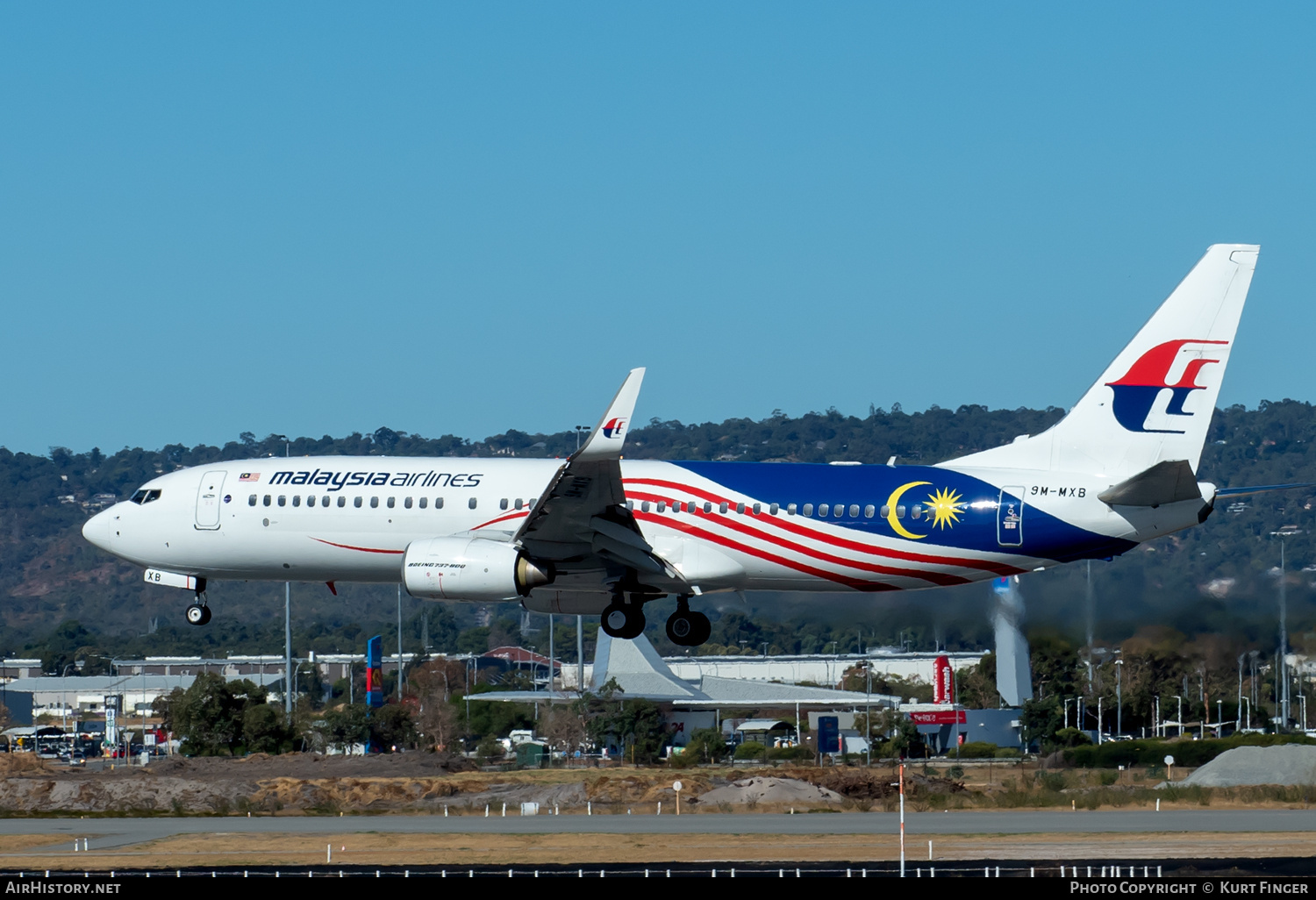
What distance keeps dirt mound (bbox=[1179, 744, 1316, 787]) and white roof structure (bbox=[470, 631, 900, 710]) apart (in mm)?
46645

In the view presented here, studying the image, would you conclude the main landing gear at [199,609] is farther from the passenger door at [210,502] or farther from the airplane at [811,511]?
the airplane at [811,511]

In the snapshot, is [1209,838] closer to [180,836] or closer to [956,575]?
[956,575]

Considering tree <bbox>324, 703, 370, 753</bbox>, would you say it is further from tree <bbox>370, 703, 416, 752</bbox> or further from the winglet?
the winglet

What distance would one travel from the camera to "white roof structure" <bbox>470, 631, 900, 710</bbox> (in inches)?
4008

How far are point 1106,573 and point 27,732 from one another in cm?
9355

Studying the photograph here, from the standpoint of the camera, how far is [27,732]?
11994cm

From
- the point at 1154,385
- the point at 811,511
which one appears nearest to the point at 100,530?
the point at 811,511

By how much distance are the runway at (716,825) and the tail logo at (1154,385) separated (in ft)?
32.1

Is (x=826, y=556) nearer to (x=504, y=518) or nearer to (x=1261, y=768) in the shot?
(x=504, y=518)

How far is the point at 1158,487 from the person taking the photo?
37.7 metres

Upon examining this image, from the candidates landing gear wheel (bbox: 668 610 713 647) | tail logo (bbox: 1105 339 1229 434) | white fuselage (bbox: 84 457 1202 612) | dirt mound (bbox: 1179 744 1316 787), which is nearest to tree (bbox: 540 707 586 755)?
dirt mound (bbox: 1179 744 1316 787)

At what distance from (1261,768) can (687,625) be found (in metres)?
21.0

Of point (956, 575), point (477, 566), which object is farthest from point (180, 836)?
point (956, 575)

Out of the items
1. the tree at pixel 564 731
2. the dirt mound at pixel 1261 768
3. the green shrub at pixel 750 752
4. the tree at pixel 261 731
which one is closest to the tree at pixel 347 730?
the tree at pixel 261 731
